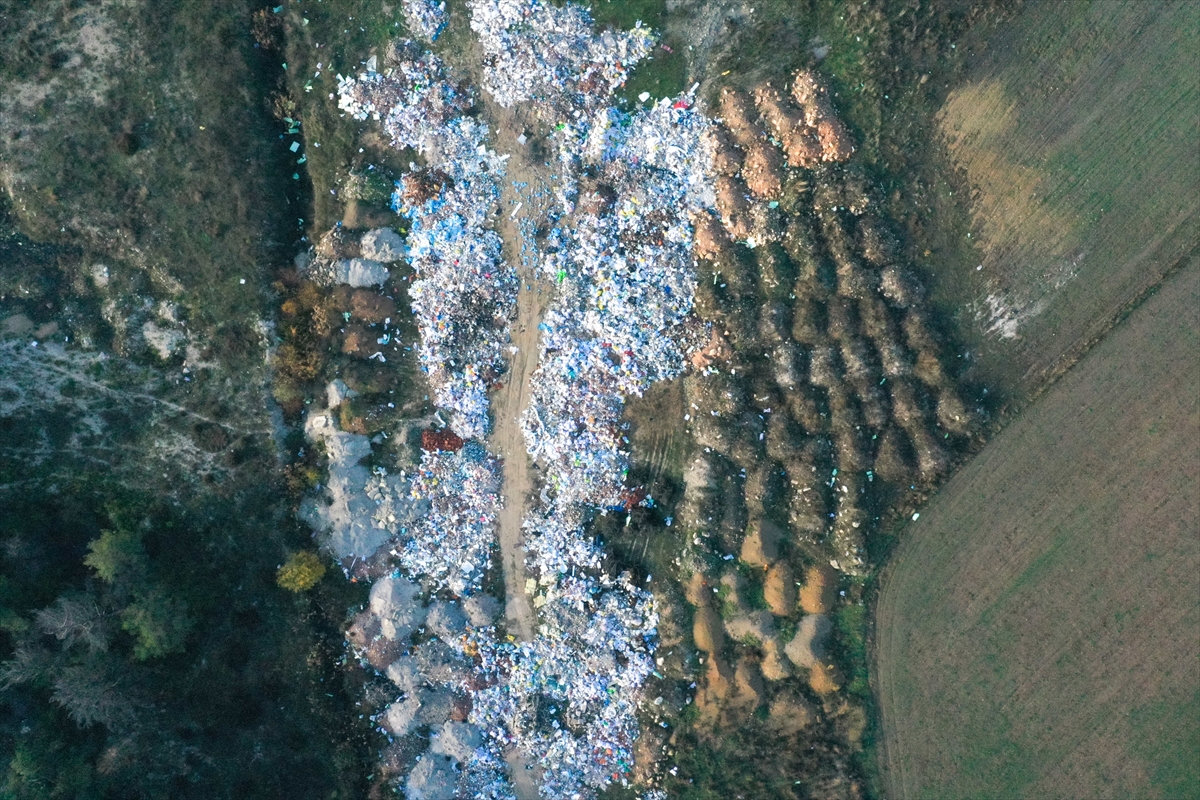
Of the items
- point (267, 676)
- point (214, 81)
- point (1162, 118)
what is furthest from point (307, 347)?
point (1162, 118)

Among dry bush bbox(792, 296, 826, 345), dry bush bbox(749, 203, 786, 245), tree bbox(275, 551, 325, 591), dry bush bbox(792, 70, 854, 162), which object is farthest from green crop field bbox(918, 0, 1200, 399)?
tree bbox(275, 551, 325, 591)

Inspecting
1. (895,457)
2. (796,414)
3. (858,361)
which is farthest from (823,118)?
(895,457)

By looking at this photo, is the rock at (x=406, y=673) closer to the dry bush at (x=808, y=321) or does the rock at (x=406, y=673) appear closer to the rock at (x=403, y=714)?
the rock at (x=403, y=714)

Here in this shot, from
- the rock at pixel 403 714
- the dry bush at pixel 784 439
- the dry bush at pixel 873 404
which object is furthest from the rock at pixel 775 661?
the rock at pixel 403 714

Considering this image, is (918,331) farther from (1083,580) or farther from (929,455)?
(1083,580)

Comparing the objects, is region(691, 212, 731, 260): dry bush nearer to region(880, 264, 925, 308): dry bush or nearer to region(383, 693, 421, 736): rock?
region(880, 264, 925, 308): dry bush

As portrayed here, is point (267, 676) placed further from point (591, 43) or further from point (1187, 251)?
point (1187, 251)
